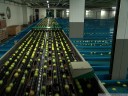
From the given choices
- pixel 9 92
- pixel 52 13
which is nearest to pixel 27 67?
pixel 9 92

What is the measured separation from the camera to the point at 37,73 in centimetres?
289

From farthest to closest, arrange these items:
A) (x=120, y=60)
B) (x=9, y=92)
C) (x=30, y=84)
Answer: (x=120, y=60) < (x=30, y=84) < (x=9, y=92)

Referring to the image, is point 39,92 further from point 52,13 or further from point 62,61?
point 52,13

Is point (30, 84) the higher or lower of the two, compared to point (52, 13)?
lower

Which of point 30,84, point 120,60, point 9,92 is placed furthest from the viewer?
point 120,60

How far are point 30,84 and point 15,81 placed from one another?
0.97 ft

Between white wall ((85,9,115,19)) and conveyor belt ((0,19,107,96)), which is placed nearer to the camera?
conveyor belt ((0,19,107,96))

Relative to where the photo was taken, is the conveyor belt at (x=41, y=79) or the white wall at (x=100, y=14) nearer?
the conveyor belt at (x=41, y=79)

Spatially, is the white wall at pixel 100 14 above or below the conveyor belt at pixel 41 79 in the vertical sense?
above

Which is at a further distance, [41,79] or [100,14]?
[100,14]

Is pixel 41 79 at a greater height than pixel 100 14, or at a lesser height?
lesser

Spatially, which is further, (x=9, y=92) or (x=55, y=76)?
(x=55, y=76)

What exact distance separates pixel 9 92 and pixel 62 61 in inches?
59.9

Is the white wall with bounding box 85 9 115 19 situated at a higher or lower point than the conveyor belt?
higher
